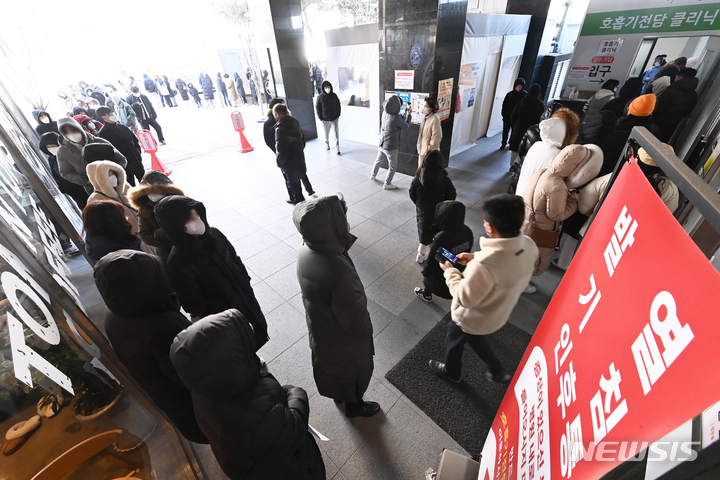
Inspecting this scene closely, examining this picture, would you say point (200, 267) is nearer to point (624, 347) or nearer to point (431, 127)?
point (624, 347)

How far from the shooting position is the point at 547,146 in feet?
10.7

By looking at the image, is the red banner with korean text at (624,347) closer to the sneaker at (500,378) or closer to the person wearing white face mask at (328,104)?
the sneaker at (500,378)

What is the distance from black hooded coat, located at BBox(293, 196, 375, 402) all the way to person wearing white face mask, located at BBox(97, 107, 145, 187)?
16.6 feet

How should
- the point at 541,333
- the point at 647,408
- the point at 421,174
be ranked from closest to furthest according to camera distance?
the point at 647,408, the point at 541,333, the point at 421,174

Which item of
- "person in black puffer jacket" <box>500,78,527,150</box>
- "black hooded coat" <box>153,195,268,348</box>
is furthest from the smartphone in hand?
"person in black puffer jacket" <box>500,78,527,150</box>

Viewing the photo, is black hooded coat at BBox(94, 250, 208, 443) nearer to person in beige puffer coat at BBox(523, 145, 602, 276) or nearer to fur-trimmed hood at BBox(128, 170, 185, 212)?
fur-trimmed hood at BBox(128, 170, 185, 212)

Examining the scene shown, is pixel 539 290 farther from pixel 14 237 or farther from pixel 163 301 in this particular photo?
pixel 14 237

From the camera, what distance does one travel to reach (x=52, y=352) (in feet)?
5.12

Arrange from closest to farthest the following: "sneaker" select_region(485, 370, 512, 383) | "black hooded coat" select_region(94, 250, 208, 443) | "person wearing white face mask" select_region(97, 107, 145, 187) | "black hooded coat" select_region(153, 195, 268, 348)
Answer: "black hooded coat" select_region(94, 250, 208, 443)
"black hooded coat" select_region(153, 195, 268, 348)
"sneaker" select_region(485, 370, 512, 383)
"person wearing white face mask" select_region(97, 107, 145, 187)

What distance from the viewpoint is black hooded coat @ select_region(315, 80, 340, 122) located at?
732 cm

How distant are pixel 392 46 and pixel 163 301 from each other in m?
6.16

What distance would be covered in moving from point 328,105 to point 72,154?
5052 millimetres

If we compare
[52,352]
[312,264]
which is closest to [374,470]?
[312,264]

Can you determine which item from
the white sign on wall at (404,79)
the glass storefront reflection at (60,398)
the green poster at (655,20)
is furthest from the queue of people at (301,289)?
the green poster at (655,20)
